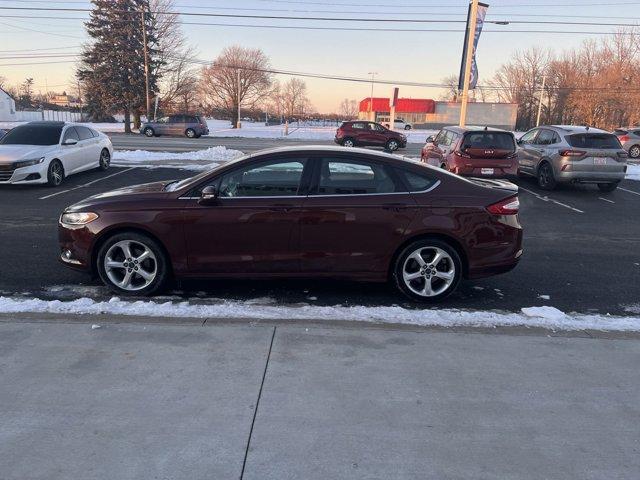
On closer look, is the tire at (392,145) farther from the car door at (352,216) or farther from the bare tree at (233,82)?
the bare tree at (233,82)

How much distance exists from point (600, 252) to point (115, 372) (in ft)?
22.3

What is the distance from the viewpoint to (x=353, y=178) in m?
5.18

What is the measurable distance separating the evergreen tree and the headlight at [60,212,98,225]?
43.5 metres

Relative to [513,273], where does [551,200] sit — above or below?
above

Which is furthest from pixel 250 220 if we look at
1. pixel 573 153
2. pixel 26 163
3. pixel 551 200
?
pixel 573 153

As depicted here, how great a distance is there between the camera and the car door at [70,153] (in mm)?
12878

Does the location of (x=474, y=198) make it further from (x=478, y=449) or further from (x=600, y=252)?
(x=600, y=252)

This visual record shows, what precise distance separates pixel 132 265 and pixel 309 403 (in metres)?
2.74

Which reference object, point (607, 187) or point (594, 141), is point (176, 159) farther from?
point (607, 187)

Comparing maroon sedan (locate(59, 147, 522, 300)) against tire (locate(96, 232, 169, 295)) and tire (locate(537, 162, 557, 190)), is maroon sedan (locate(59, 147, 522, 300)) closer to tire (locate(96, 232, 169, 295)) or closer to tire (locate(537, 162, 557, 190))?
tire (locate(96, 232, 169, 295))

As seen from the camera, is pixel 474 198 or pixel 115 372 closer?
pixel 115 372

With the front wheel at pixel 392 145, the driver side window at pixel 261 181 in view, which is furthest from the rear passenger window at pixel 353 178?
the front wheel at pixel 392 145

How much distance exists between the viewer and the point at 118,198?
5215mm

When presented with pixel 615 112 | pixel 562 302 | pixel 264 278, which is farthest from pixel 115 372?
pixel 615 112
